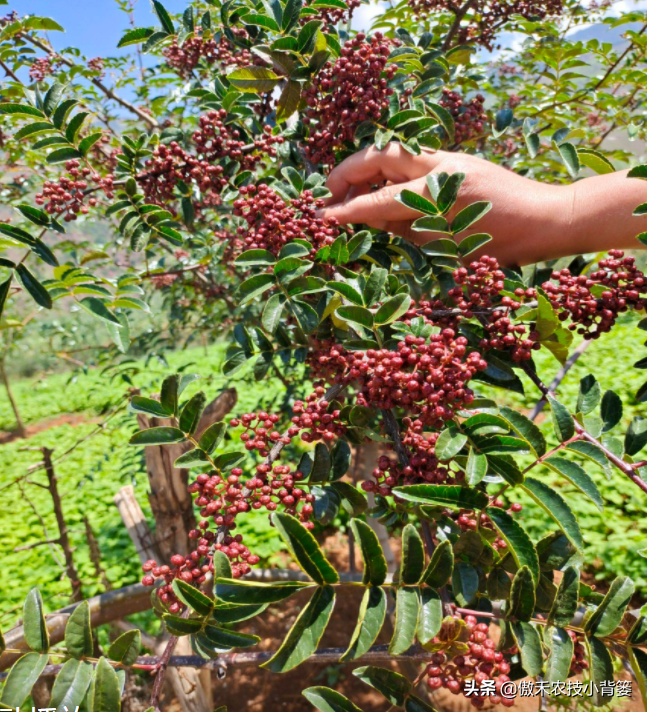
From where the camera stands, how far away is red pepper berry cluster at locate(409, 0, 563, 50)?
235cm

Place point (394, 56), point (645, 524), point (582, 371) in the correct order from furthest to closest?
point (582, 371), point (645, 524), point (394, 56)

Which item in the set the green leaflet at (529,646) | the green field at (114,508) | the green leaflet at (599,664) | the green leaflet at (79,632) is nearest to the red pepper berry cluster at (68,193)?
the green field at (114,508)

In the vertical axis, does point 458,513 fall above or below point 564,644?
above

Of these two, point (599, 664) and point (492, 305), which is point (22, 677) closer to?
point (599, 664)

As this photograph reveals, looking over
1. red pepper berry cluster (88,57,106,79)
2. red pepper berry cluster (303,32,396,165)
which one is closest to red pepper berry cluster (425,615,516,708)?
red pepper berry cluster (303,32,396,165)

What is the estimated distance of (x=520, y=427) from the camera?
870 millimetres

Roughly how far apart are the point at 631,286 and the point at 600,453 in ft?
1.19

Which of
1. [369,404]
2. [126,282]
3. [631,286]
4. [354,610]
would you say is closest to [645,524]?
[354,610]

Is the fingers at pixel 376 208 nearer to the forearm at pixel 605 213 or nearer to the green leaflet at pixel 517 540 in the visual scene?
the forearm at pixel 605 213

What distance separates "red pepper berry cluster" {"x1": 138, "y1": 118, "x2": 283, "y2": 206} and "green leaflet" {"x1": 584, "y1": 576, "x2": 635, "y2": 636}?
4.50 ft

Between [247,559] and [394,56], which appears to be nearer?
[247,559]

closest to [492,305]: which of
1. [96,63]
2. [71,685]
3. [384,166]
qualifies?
[384,166]

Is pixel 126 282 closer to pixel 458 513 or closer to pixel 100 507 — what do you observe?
pixel 458 513

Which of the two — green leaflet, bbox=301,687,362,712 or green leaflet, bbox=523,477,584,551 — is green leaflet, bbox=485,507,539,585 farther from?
green leaflet, bbox=301,687,362,712
